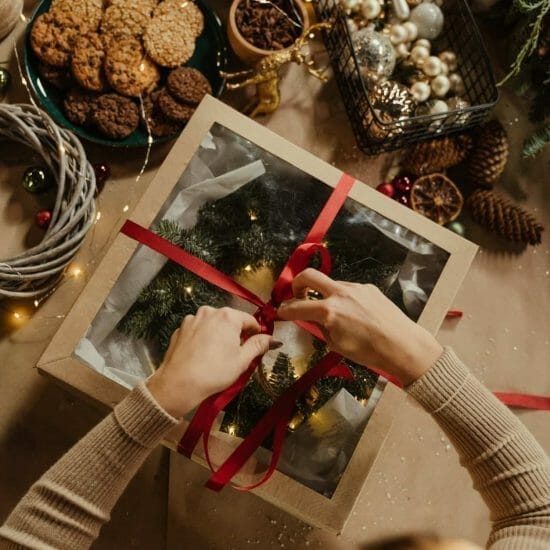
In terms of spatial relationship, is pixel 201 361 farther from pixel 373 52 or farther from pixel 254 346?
pixel 373 52

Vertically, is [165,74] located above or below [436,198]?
above

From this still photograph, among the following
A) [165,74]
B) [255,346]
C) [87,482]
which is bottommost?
[87,482]

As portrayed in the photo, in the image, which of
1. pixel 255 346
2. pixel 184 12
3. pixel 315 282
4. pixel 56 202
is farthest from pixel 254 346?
pixel 184 12

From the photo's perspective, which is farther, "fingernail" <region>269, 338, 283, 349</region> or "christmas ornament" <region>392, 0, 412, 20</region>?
"christmas ornament" <region>392, 0, 412, 20</region>

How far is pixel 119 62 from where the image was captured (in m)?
1.02

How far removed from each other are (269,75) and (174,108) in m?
0.16

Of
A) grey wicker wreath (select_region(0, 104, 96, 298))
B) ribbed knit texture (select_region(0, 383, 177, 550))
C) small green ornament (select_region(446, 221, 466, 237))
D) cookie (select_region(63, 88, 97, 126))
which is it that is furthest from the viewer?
small green ornament (select_region(446, 221, 466, 237))

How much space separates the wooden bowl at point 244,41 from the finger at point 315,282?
44cm

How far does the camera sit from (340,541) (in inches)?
41.1

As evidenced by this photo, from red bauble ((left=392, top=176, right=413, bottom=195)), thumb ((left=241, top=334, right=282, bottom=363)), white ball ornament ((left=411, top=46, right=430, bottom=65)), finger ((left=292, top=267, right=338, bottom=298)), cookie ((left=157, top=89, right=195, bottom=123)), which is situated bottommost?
thumb ((left=241, top=334, right=282, bottom=363))

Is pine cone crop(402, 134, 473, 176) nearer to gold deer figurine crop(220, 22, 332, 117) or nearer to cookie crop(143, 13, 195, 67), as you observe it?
gold deer figurine crop(220, 22, 332, 117)

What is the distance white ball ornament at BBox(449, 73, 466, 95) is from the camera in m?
1.12

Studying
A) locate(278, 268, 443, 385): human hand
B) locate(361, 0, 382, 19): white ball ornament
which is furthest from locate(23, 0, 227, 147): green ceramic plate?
locate(278, 268, 443, 385): human hand

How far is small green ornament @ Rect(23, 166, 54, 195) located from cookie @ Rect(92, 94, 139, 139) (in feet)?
0.39
